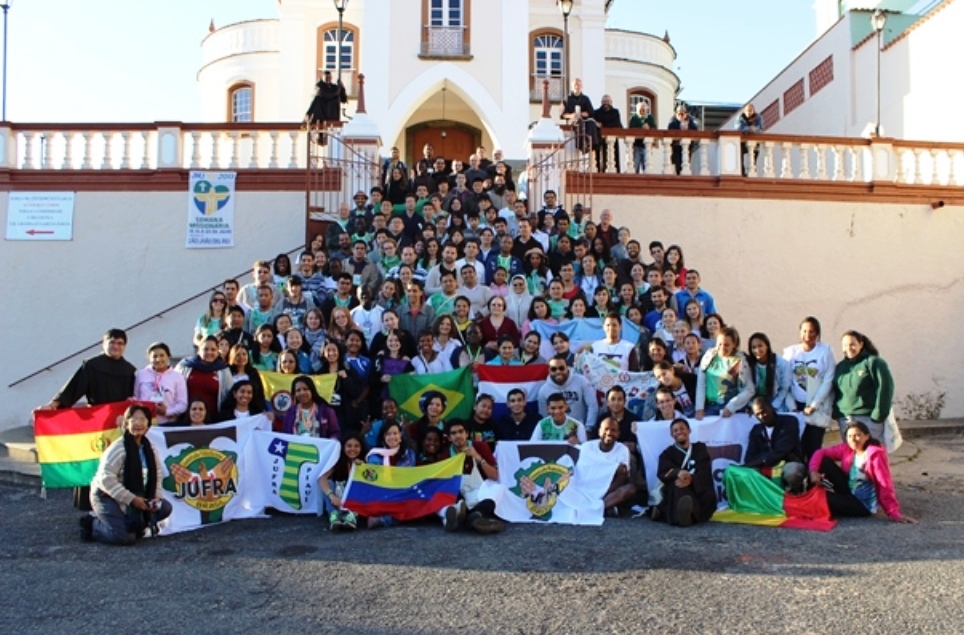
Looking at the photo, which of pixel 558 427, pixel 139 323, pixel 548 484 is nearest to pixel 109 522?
pixel 548 484

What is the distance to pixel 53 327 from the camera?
15.4 meters

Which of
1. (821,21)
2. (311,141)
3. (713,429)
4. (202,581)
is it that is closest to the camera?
(202,581)

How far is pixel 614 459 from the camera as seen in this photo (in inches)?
336

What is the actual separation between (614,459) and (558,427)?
620 millimetres

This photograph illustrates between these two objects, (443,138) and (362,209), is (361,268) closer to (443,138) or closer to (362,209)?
(362,209)

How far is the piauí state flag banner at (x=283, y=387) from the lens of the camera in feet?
30.4

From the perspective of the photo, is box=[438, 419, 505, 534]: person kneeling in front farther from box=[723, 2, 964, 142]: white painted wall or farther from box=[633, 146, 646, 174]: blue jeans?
box=[723, 2, 964, 142]: white painted wall

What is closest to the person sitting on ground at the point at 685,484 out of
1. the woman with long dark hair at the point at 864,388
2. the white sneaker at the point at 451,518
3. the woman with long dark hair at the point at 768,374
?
the woman with long dark hair at the point at 768,374

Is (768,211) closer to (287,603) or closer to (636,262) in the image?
(636,262)

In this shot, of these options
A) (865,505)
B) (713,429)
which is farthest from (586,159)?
(865,505)

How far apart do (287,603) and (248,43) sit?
2414 centimetres

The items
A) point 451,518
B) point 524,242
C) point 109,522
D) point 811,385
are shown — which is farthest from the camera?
point 524,242

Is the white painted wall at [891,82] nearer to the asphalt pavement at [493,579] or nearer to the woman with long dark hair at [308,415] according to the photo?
the asphalt pavement at [493,579]

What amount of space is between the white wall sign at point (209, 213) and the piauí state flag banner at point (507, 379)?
7.22m
